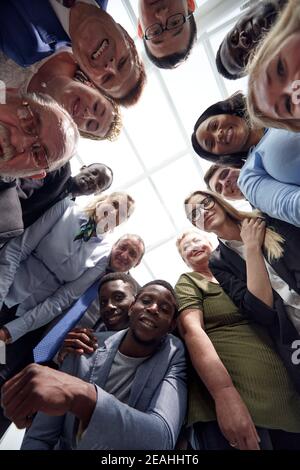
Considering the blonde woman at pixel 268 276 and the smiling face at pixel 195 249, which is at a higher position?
the blonde woman at pixel 268 276

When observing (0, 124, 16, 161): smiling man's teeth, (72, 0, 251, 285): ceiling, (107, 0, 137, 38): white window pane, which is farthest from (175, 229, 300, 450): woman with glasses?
(107, 0, 137, 38): white window pane

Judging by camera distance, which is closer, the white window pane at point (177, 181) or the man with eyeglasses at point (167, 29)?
the man with eyeglasses at point (167, 29)

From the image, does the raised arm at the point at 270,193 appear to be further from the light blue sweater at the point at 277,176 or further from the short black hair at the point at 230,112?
the short black hair at the point at 230,112

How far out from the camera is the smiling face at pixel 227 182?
6.92ft

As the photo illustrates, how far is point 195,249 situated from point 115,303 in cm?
74

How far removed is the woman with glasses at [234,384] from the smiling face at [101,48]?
4.08 feet

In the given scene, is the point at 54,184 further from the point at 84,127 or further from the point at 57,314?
the point at 57,314

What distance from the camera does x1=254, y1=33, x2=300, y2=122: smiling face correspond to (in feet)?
3.13

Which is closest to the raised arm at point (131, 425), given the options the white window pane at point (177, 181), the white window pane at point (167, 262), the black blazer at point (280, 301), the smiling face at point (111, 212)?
the black blazer at point (280, 301)

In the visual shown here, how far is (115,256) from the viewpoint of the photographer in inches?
86.4

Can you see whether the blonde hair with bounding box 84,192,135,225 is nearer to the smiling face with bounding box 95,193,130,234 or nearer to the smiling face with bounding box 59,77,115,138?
the smiling face with bounding box 95,193,130,234

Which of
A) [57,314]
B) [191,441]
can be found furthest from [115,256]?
[191,441]

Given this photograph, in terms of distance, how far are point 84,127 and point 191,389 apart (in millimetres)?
1508

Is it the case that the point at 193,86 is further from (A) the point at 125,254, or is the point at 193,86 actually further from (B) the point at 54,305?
(B) the point at 54,305
